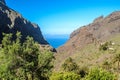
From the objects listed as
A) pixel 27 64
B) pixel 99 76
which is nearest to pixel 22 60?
pixel 27 64

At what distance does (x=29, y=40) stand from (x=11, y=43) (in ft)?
13.2

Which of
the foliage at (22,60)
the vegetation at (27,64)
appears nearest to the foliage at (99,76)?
the vegetation at (27,64)

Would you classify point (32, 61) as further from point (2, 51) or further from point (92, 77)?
point (92, 77)

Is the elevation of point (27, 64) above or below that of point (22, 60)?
below

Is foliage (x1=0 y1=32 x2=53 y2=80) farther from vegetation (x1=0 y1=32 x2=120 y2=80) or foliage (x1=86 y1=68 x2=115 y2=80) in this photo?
foliage (x1=86 y1=68 x2=115 y2=80)

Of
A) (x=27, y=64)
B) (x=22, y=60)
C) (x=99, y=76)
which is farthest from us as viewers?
(x=22, y=60)

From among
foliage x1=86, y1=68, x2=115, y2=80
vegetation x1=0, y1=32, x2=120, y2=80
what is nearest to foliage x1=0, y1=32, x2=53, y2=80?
vegetation x1=0, y1=32, x2=120, y2=80

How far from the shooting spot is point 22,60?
66812 millimetres

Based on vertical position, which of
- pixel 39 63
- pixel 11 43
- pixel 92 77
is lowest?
pixel 92 77

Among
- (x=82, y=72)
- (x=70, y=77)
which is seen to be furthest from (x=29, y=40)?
(x=82, y=72)

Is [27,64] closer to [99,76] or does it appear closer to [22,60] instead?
[22,60]

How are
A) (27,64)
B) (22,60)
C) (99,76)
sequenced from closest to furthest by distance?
1. (99,76)
2. (27,64)
3. (22,60)

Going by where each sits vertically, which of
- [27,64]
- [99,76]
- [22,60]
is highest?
[22,60]

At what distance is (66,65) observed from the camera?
5022 inches
